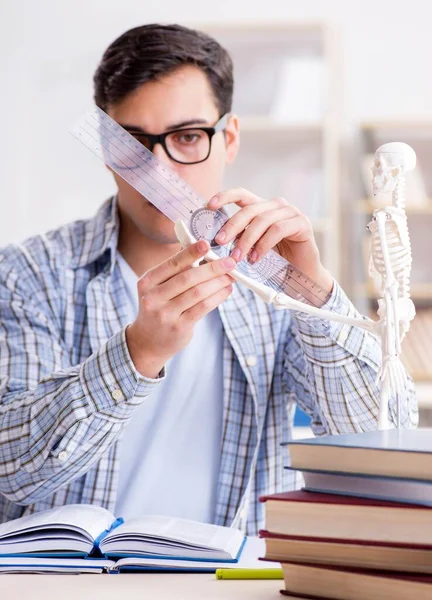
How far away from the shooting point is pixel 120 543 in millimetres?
951

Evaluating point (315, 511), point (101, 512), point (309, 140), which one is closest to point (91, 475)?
point (101, 512)

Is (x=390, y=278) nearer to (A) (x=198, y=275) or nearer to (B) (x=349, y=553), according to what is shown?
(A) (x=198, y=275)

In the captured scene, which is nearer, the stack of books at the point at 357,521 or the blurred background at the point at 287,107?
the stack of books at the point at 357,521

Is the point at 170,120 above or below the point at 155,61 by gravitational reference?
below

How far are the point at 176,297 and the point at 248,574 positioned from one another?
0.33m

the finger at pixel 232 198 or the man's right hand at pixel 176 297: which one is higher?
the finger at pixel 232 198

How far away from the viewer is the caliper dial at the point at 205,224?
40.6 inches

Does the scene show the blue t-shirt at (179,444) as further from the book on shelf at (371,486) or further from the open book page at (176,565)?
the book on shelf at (371,486)

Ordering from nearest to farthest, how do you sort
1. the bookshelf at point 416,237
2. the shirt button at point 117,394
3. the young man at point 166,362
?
1. the shirt button at point 117,394
2. the young man at point 166,362
3. the bookshelf at point 416,237

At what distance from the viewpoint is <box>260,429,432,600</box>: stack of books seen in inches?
27.7

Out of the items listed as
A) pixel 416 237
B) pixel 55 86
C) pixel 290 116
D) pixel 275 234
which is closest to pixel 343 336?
pixel 275 234

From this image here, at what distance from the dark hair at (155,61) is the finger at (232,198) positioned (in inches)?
18.6

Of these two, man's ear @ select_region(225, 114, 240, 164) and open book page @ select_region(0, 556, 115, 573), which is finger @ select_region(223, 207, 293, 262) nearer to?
open book page @ select_region(0, 556, 115, 573)

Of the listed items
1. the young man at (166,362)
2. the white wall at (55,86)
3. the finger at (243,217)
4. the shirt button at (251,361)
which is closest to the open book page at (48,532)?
the young man at (166,362)
